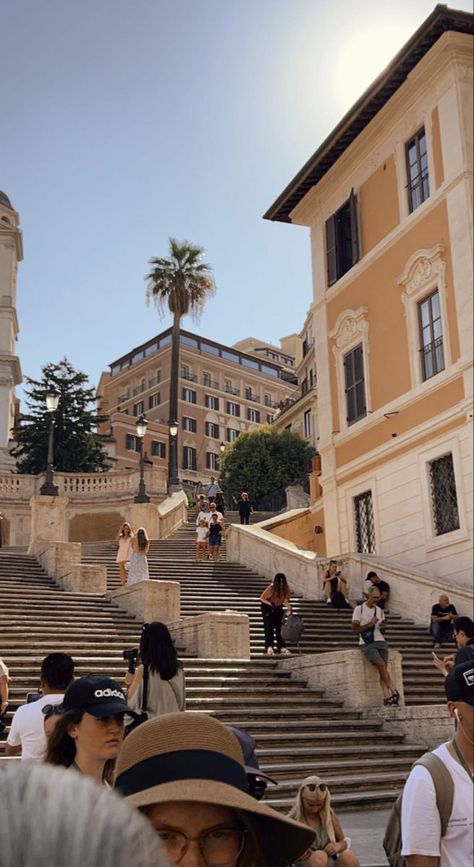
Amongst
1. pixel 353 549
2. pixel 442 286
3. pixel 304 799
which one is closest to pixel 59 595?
pixel 353 549

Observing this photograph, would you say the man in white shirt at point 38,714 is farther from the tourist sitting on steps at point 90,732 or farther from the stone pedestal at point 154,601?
the stone pedestal at point 154,601

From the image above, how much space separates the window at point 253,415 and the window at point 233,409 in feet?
4.00

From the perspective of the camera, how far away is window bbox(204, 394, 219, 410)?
A: 289ft

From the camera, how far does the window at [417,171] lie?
23203 mm

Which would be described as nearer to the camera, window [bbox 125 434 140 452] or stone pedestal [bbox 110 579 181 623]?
stone pedestal [bbox 110 579 181 623]

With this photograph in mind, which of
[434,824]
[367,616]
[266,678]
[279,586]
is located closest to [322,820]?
[434,824]

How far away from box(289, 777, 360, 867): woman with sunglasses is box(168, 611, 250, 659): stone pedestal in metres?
7.96

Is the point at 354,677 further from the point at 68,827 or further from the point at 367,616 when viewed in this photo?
the point at 68,827

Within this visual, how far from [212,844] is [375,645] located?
1192cm

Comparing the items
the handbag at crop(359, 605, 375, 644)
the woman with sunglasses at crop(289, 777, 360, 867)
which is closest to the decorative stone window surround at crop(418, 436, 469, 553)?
the handbag at crop(359, 605, 375, 644)

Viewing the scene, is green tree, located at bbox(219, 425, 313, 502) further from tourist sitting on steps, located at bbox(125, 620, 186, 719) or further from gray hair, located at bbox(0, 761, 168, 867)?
gray hair, located at bbox(0, 761, 168, 867)

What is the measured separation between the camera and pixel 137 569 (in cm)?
1777

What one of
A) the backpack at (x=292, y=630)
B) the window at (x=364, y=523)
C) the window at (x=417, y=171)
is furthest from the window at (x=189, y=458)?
the backpack at (x=292, y=630)

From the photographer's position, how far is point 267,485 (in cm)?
4609
